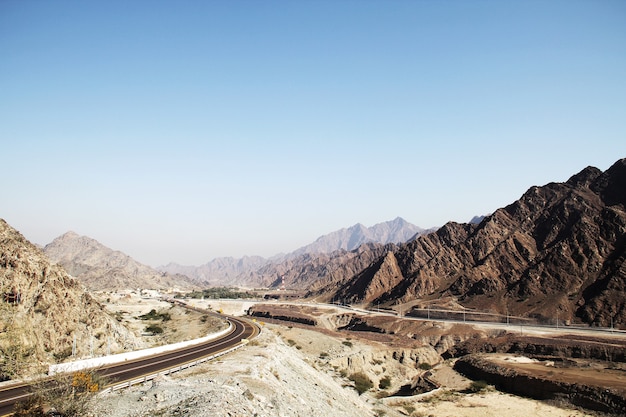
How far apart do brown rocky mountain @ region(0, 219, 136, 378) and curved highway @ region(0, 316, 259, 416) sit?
5.57 meters

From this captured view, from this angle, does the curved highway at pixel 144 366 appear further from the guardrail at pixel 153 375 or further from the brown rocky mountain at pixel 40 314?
the brown rocky mountain at pixel 40 314

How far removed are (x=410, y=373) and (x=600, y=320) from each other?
5084 centimetres

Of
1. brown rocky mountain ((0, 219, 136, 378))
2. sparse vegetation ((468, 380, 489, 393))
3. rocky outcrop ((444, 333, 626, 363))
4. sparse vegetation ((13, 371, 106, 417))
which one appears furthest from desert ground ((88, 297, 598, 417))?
brown rocky mountain ((0, 219, 136, 378))

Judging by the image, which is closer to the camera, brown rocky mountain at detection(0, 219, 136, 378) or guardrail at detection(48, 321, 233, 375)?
guardrail at detection(48, 321, 233, 375)

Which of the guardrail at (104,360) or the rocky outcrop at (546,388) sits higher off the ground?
the guardrail at (104,360)

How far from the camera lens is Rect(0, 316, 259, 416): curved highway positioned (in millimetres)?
21942

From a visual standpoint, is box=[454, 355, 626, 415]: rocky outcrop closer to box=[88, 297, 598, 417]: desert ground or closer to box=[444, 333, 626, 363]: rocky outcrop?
box=[88, 297, 598, 417]: desert ground

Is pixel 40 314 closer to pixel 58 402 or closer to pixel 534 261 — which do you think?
pixel 58 402

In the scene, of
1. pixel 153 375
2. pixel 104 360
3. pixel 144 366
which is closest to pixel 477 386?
pixel 144 366

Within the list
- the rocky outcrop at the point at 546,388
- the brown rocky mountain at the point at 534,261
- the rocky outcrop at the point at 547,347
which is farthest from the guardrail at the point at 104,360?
A: the brown rocky mountain at the point at 534,261

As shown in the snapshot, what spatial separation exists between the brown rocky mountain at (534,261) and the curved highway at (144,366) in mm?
84202

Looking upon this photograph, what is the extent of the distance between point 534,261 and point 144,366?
11784cm

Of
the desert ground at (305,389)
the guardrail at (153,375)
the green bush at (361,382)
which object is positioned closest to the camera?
the desert ground at (305,389)

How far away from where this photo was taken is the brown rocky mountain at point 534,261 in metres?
96.8
